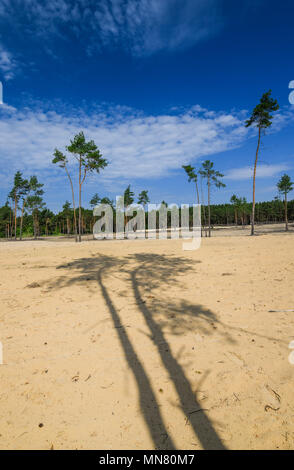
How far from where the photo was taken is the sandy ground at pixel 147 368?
2057 mm

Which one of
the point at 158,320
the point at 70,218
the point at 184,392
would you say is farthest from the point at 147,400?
the point at 70,218

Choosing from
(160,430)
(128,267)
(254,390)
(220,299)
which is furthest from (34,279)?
(254,390)

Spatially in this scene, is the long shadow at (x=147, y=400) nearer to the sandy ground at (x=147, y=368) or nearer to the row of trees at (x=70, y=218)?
the sandy ground at (x=147, y=368)

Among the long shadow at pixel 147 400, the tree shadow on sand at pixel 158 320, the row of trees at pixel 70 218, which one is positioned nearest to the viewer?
the long shadow at pixel 147 400

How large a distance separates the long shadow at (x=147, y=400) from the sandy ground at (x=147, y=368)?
0.01m

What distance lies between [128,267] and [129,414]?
254 inches

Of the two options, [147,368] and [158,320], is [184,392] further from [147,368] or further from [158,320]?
[158,320]

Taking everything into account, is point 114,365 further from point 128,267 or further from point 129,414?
point 128,267

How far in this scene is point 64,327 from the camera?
400 centimetres

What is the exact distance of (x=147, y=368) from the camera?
2902mm

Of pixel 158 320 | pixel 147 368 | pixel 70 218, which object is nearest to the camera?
pixel 147 368

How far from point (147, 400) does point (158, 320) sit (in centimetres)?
186

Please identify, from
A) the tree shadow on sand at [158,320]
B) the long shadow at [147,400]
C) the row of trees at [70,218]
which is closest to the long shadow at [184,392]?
the tree shadow on sand at [158,320]
